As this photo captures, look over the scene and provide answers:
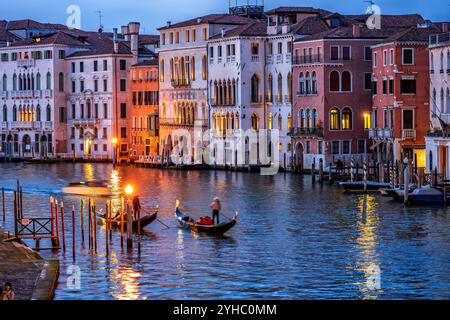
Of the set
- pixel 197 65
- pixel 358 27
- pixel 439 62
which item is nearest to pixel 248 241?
pixel 439 62

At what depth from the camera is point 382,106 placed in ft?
160

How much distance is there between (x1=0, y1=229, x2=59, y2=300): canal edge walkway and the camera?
67.8 feet

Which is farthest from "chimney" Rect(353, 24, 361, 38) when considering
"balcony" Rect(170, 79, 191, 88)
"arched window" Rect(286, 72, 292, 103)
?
"balcony" Rect(170, 79, 191, 88)

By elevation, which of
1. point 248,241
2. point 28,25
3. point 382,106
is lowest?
point 248,241

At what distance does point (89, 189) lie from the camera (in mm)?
44906

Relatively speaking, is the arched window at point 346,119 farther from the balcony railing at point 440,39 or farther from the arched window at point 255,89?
the balcony railing at point 440,39

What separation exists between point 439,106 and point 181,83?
72.8ft

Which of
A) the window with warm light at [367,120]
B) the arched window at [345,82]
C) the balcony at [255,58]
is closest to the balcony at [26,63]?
the balcony at [255,58]

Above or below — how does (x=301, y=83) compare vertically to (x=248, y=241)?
above

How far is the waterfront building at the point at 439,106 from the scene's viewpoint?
41.5 metres

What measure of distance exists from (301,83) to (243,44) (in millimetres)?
4539

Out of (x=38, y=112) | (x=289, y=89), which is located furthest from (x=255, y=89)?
(x=38, y=112)

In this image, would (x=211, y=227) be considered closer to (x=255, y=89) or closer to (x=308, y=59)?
(x=308, y=59)
